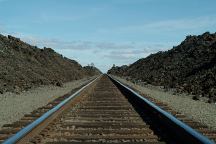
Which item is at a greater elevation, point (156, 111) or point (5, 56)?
point (5, 56)

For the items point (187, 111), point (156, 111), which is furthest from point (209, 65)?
point (156, 111)

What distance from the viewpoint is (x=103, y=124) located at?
324 inches

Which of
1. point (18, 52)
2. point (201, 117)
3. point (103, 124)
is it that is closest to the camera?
point (103, 124)

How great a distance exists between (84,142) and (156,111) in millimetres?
3399

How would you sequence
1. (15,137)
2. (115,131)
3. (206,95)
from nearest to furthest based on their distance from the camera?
(15,137) → (115,131) → (206,95)

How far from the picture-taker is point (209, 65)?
101 ft

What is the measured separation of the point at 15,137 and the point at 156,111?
4126 millimetres

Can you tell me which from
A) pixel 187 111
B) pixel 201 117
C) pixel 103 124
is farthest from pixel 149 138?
pixel 187 111

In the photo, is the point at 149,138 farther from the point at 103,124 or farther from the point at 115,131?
the point at 103,124

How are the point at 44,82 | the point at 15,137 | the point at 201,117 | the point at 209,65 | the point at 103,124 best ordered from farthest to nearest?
the point at 209,65, the point at 44,82, the point at 201,117, the point at 103,124, the point at 15,137

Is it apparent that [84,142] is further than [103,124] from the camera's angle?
No

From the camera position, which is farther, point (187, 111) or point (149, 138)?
point (187, 111)

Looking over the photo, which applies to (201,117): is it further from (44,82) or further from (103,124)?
(44,82)

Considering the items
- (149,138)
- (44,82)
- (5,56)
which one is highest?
(5,56)
